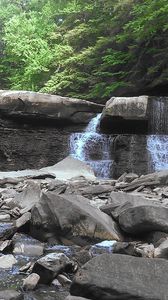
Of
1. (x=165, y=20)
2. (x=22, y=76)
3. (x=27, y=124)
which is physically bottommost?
(x=27, y=124)

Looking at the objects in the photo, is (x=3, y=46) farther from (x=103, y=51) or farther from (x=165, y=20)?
(x=165, y=20)

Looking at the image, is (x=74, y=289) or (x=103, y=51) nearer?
(x=74, y=289)

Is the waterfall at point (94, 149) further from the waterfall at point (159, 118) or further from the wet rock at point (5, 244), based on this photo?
the wet rock at point (5, 244)

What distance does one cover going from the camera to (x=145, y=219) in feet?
16.1

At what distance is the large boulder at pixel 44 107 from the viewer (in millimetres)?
16469

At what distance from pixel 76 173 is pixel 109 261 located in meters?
9.78

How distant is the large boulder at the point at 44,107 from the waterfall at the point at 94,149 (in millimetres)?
739

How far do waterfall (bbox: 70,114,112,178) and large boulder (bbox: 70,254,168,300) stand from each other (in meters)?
11.6

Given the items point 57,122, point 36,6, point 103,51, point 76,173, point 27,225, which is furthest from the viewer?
point 36,6

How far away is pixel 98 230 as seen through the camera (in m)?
5.04

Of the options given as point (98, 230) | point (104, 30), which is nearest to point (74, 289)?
point (98, 230)

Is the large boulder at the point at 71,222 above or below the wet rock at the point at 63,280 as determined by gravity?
above

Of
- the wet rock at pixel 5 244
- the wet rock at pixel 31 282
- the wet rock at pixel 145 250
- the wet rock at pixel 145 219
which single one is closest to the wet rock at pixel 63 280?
the wet rock at pixel 31 282

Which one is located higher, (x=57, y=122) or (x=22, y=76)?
(x=22, y=76)
